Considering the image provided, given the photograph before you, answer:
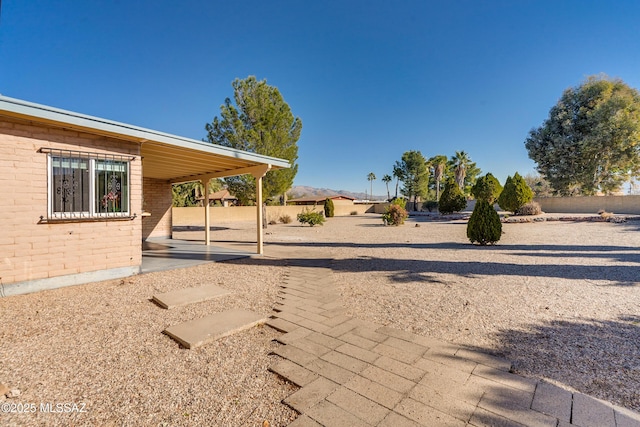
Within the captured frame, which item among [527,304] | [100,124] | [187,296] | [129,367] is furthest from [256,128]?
[129,367]

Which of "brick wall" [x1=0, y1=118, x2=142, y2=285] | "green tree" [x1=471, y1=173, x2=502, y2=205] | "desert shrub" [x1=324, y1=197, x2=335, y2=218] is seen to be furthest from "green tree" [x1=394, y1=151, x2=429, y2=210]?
"brick wall" [x1=0, y1=118, x2=142, y2=285]

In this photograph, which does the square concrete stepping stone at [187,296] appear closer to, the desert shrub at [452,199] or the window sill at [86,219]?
the window sill at [86,219]

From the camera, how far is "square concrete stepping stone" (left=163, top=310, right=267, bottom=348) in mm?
2905

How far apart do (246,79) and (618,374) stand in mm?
17611

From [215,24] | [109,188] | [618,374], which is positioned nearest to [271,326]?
[618,374]

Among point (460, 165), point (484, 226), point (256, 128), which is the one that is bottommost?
point (484, 226)

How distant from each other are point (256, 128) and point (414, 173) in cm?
3172

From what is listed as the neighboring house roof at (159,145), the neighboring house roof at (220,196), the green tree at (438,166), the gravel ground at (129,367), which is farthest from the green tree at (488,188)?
the neighboring house roof at (220,196)

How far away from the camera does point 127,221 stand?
18.2 feet

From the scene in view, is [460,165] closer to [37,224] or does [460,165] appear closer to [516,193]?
[516,193]

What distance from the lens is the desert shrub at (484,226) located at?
9742mm

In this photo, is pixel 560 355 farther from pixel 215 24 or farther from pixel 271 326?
pixel 215 24

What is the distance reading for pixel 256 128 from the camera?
51.6 feet

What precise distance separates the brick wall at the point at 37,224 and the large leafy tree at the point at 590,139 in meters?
31.7
